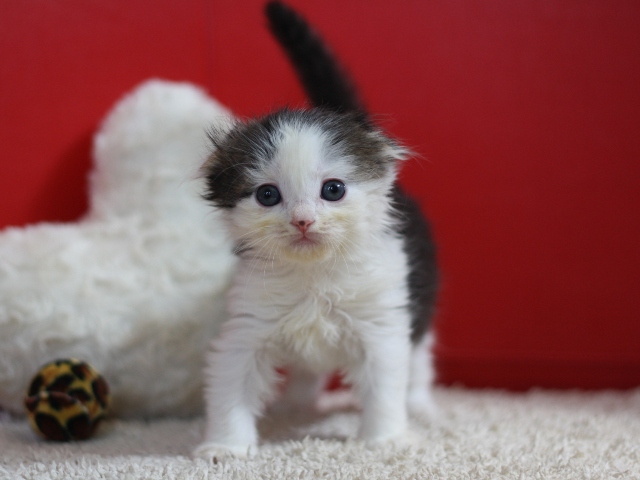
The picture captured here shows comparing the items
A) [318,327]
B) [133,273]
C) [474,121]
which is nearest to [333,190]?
[318,327]

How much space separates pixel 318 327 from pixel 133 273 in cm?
62

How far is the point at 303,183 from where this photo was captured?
48.6 inches

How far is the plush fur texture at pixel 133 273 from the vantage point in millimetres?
1636

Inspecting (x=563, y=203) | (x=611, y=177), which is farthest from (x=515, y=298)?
(x=611, y=177)

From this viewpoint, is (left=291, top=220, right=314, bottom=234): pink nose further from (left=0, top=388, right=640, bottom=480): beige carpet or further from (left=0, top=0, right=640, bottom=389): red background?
(left=0, top=0, right=640, bottom=389): red background

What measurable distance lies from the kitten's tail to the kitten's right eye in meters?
0.43

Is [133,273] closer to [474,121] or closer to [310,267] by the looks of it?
[310,267]

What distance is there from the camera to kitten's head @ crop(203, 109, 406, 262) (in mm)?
1239

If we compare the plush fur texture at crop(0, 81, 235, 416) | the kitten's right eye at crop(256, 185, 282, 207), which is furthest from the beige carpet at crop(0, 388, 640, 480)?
the kitten's right eye at crop(256, 185, 282, 207)

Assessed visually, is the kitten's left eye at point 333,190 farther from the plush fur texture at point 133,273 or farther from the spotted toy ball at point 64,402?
the spotted toy ball at point 64,402

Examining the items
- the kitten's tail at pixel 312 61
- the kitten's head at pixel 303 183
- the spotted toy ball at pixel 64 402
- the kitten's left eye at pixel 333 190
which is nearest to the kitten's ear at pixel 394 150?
the kitten's head at pixel 303 183

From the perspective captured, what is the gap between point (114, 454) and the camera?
54.7 inches

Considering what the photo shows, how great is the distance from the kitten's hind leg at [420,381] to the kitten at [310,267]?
0.38 m

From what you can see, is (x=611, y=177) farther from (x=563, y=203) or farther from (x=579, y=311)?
(x=579, y=311)
